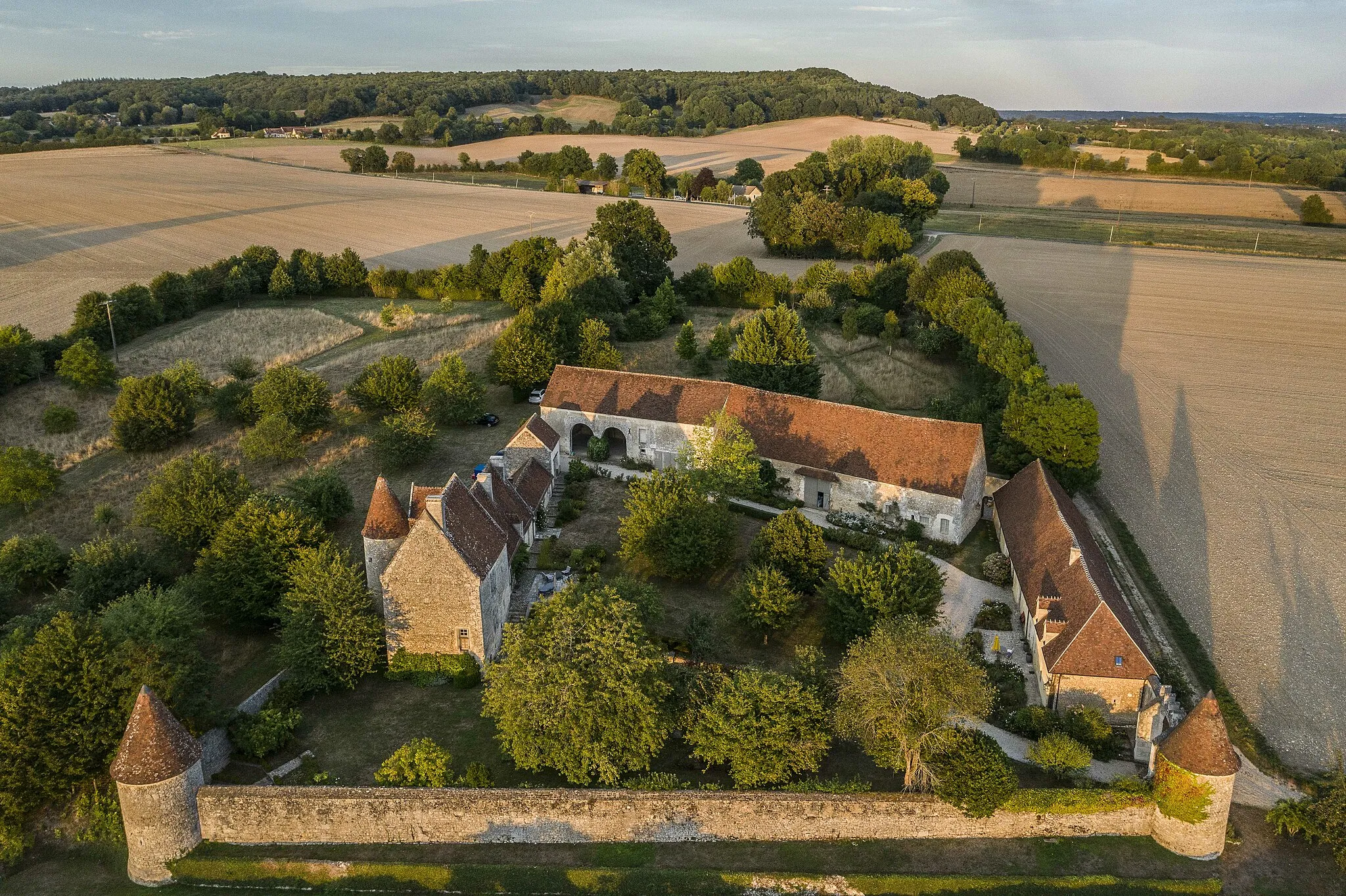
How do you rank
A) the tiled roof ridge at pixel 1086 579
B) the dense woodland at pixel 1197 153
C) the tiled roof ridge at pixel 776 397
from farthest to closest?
the dense woodland at pixel 1197 153 → the tiled roof ridge at pixel 776 397 → the tiled roof ridge at pixel 1086 579

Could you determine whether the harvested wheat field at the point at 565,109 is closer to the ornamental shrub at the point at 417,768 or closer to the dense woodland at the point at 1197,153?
the dense woodland at the point at 1197,153

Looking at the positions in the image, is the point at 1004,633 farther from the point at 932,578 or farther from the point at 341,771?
the point at 341,771

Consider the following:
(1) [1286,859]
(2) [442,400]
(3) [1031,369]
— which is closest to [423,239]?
(2) [442,400]

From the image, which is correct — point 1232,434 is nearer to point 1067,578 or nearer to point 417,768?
point 1067,578

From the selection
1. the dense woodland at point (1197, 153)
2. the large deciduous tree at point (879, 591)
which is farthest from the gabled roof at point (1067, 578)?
the dense woodland at point (1197, 153)

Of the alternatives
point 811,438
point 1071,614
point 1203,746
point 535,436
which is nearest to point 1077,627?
point 1071,614

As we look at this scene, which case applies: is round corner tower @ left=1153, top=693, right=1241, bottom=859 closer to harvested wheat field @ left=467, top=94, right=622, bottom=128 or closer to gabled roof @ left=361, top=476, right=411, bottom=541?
gabled roof @ left=361, top=476, right=411, bottom=541

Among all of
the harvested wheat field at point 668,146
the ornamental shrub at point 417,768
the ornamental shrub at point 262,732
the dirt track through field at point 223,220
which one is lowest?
the ornamental shrub at point 262,732
